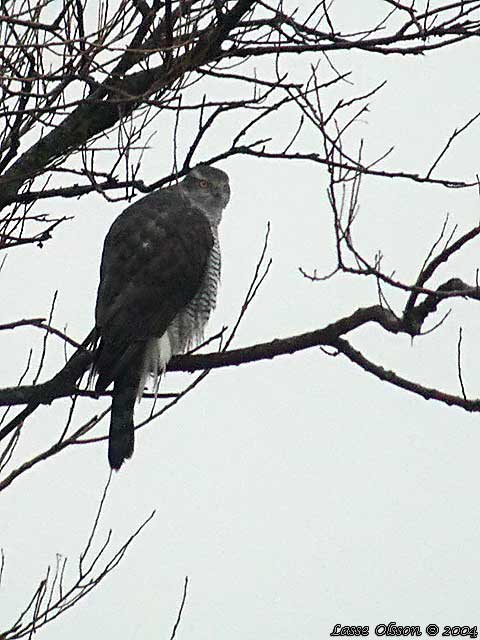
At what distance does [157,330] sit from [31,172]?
1.35 metres

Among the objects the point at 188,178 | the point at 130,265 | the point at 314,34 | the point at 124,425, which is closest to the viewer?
the point at 314,34

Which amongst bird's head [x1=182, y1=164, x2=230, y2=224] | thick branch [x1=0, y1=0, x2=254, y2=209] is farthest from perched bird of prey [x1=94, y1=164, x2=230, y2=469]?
thick branch [x1=0, y1=0, x2=254, y2=209]

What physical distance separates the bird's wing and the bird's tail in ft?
0.44

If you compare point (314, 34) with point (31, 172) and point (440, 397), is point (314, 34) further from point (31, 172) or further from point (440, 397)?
point (440, 397)

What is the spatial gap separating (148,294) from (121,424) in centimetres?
63

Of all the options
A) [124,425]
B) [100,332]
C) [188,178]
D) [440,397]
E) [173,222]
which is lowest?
[440,397]

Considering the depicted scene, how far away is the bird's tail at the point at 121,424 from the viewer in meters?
4.87

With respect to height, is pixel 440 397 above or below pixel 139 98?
below

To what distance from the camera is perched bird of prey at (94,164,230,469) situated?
4.89 meters

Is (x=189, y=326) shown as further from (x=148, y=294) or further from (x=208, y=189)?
(x=208, y=189)

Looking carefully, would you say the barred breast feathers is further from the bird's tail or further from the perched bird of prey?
the bird's tail

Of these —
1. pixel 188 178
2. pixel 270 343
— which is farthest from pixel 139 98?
pixel 188 178

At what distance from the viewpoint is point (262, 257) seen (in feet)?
12.9

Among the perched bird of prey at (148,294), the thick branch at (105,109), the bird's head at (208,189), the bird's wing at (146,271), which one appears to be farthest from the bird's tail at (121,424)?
the bird's head at (208,189)
